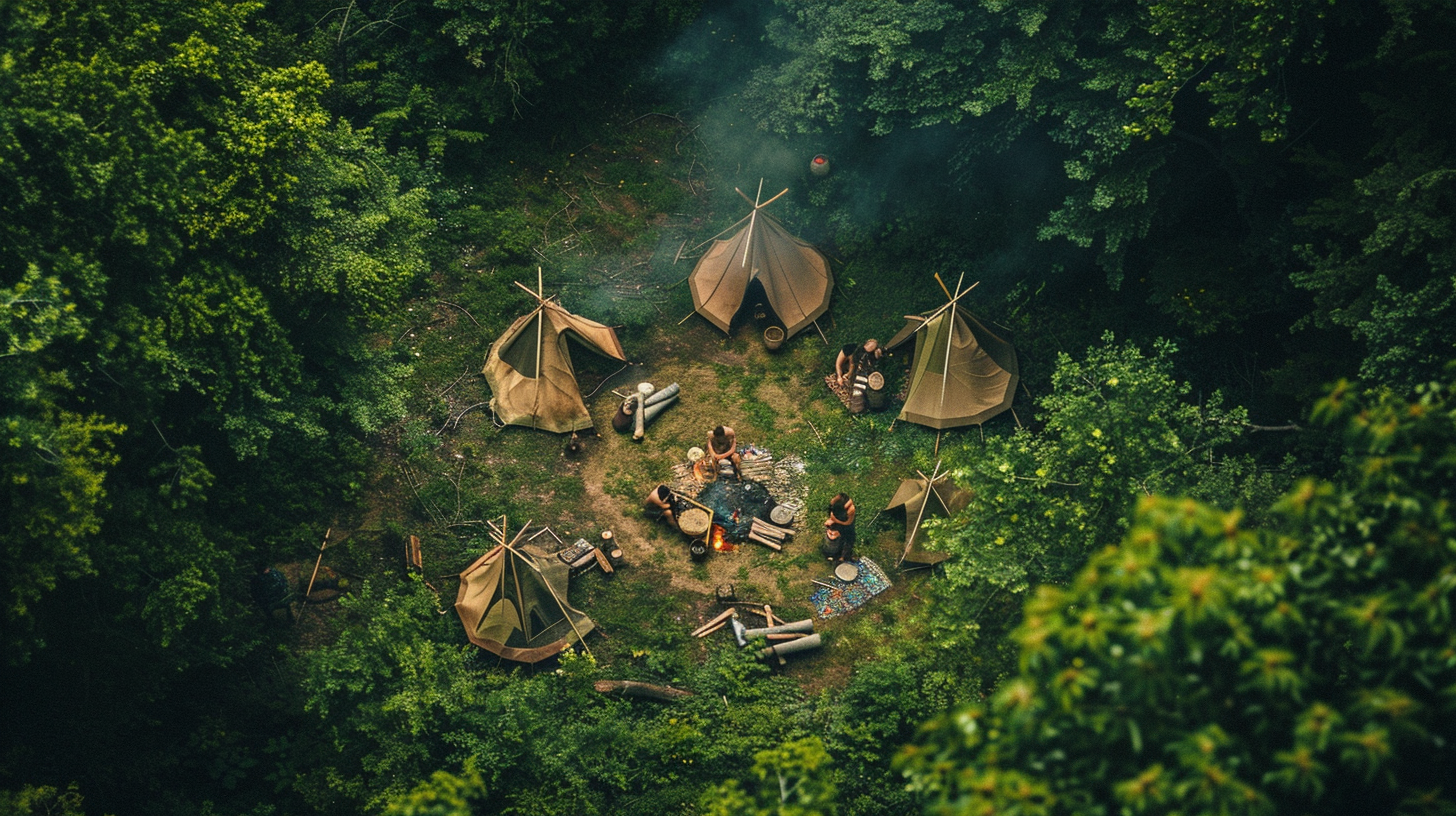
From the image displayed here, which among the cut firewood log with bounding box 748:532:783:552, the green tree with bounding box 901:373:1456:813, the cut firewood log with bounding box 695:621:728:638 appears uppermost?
the green tree with bounding box 901:373:1456:813

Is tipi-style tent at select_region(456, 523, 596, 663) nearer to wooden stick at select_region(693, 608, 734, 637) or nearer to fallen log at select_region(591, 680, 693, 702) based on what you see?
fallen log at select_region(591, 680, 693, 702)

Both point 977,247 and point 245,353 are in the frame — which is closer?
point 245,353

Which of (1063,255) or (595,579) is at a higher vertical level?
(1063,255)

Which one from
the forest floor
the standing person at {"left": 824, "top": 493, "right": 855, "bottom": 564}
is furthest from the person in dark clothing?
the standing person at {"left": 824, "top": 493, "right": 855, "bottom": 564}

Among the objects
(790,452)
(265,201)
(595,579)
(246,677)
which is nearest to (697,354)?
(790,452)

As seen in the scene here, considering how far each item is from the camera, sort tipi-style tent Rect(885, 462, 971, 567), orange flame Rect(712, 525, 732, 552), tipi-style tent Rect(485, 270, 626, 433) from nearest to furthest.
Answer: tipi-style tent Rect(885, 462, 971, 567), orange flame Rect(712, 525, 732, 552), tipi-style tent Rect(485, 270, 626, 433)

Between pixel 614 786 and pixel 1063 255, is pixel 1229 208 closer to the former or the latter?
pixel 1063 255
